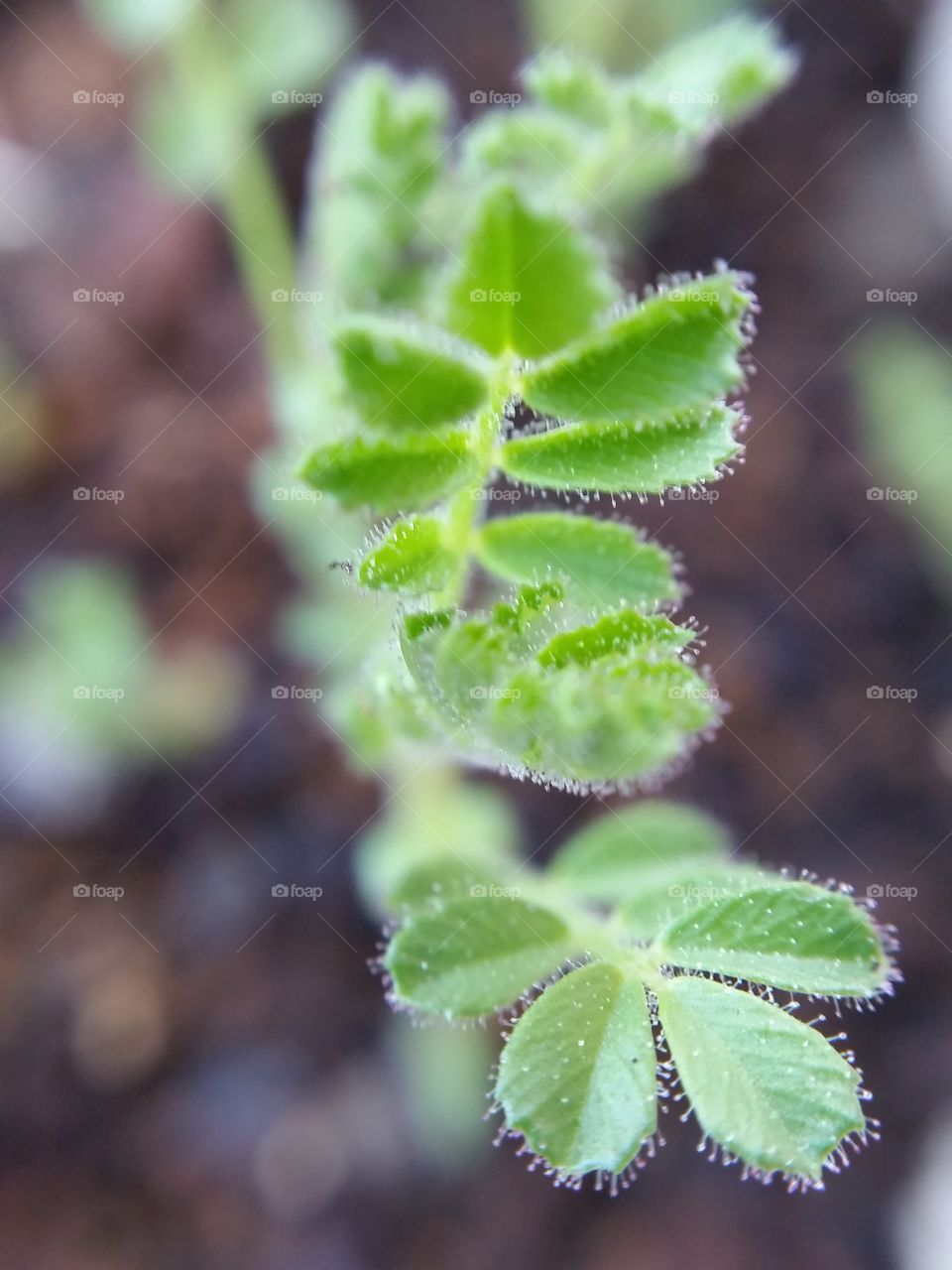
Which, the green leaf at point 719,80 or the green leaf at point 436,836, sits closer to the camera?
the green leaf at point 719,80

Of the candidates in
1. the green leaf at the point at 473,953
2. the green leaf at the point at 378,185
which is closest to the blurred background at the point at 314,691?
the green leaf at the point at 378,185

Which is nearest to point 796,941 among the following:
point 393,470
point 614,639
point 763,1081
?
point 763,1081

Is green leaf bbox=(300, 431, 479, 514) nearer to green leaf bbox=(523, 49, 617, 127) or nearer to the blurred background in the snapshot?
green leaf bbox=(523, 49, 617, 127)

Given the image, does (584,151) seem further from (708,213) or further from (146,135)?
(146,135)

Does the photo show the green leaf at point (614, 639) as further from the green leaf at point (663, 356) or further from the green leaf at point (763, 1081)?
the green leaf at point (763, 1081)

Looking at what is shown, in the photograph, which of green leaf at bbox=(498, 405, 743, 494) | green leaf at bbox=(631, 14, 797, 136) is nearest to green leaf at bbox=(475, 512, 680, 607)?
green leaf at bbox=(498, 405, 743, 494)

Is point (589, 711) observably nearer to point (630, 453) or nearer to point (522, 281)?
point (630, 453)
